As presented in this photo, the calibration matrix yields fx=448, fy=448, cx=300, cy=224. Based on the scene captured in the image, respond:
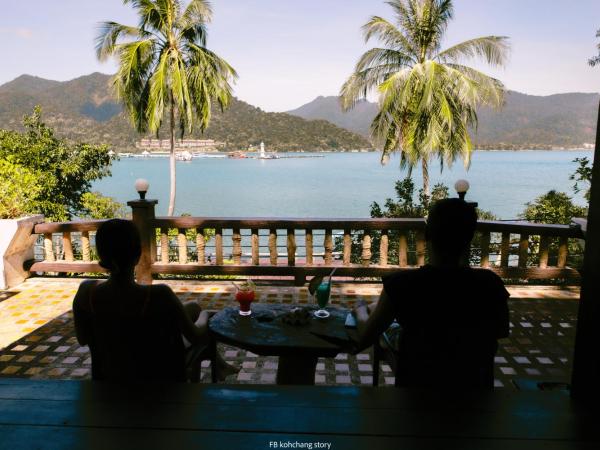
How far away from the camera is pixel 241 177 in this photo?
90938 millimetres

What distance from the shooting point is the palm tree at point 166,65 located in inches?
627

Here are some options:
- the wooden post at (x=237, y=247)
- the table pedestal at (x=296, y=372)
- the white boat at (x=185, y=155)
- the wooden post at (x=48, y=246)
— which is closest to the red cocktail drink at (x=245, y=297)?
the table pedestal at (x=296, y=372)

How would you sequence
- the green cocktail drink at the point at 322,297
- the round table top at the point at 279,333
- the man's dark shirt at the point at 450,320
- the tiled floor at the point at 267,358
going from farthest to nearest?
the tiled floor at the point at 267,358 → the green cocktail drink at the point at 322,297 → the round table top at the point at 279,333 → the man's dark shirt at the point at 450,320

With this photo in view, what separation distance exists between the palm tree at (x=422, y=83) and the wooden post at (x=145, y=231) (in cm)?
1034

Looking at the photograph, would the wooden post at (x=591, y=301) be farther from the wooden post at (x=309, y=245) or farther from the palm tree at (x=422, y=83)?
the palm tree at (x=422, y=83)

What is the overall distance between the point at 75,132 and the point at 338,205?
3283cm

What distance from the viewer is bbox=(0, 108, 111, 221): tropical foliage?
1678cm

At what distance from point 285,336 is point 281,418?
3.19 feet

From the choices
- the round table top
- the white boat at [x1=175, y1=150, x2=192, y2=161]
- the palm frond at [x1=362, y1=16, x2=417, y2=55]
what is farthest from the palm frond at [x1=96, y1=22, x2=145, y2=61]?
the white boat at [x1=175, y1=150, x2=192, y2=161]

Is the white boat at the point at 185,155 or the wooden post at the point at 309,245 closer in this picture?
the wooden post at the point at 309,245

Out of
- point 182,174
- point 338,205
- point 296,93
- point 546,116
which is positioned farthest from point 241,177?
point 296,93

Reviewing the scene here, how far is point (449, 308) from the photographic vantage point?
1.63 meters

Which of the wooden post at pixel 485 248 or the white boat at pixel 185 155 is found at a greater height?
the white boat at pixel 185 155

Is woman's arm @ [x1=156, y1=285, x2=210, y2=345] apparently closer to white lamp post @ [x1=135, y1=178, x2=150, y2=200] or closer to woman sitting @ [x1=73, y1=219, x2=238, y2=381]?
woman sitting @ [x1=73, y1=219, x2=238, y2=381]
